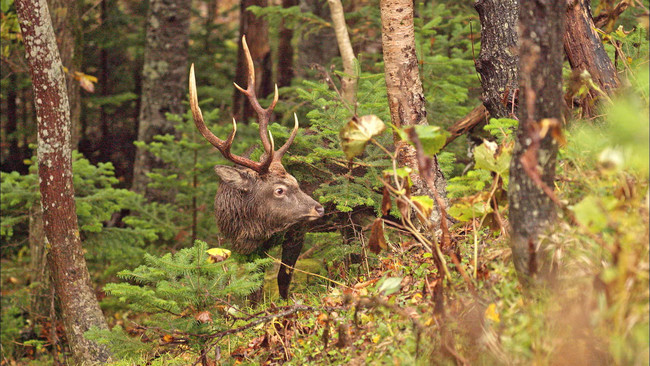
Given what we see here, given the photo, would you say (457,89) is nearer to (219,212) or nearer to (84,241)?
(219,212)

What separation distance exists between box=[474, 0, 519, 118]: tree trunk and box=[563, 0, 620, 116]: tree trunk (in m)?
0.47

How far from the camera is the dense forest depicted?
11.4 ft

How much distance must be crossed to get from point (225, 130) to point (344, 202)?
391 centimetres

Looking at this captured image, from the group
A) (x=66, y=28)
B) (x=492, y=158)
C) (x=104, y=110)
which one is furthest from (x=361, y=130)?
(x=104, y=110)

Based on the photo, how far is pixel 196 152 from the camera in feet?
33.3

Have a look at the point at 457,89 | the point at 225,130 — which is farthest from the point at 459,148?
the point at 225,130

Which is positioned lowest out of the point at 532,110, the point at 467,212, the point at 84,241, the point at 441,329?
the point at 84,241

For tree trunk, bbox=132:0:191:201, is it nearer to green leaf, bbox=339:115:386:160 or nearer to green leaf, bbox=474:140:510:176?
green leaf, bbox=339:115:386:160

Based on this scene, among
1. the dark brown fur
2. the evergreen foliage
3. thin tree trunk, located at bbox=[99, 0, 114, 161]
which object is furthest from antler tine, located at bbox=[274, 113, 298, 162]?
thin tree trunk, located at bbox=[99, 0, 114, 161]

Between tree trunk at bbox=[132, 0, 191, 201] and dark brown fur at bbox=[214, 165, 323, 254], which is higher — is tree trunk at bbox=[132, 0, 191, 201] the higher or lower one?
the higher one

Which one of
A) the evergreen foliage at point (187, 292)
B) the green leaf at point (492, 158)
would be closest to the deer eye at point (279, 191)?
the evergreen foliage at point (187, 292)

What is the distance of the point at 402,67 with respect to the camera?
6.09 metres

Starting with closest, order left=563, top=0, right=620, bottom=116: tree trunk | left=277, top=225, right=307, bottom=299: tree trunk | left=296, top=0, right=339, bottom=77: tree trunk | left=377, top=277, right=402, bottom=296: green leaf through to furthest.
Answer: left=377, top=277, right=402, bottom=296: green leaf → left=563, top=0, right=620, bottom=116: tree trunk → left=277, top=225, right=307, bottom=299: tree trunk → left=296, top=0, right=339, bottom=77: tree trunk

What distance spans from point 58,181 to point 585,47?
16.7 ft
